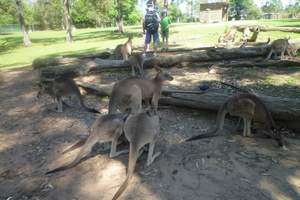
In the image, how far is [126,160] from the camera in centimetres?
441

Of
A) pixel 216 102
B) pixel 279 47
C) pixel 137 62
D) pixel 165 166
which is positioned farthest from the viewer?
pixel 279 47

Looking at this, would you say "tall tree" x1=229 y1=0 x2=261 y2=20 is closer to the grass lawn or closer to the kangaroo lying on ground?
the grass lawn

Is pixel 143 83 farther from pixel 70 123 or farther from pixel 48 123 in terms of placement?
pixel 48 123

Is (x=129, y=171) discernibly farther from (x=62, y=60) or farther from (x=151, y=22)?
(x=151, y=22)

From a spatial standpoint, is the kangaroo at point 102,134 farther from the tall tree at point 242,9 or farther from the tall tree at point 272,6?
the tall tree at point 272,6

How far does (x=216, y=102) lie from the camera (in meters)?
5.68

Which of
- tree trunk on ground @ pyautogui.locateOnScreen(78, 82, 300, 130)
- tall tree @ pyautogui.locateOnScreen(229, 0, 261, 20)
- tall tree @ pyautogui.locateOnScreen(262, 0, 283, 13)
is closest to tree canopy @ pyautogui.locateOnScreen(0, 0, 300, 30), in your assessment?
tall tree @ pyautogui.locateOnScreen(229, 0, 261, 20)

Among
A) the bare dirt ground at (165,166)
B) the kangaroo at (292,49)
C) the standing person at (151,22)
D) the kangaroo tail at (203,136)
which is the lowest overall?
the bare dirt ground at (165,166)

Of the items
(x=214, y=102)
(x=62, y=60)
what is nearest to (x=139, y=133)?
(x=214, y=102)

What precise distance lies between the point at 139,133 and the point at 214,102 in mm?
2074

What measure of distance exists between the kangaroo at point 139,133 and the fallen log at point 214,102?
63.9 inches

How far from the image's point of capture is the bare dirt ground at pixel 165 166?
376 cm

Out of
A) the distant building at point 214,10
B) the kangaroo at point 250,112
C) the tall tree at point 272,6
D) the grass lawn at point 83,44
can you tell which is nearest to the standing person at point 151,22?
the grass lawn at point 83,44

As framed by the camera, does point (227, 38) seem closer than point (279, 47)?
No
